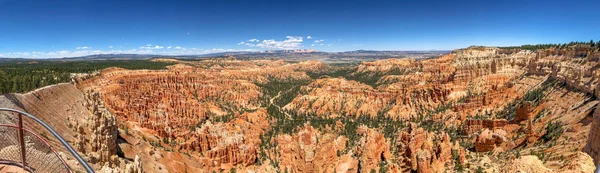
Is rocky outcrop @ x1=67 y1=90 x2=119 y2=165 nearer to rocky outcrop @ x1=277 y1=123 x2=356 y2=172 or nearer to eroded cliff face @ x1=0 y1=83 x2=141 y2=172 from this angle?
eroded cliff face @ x1=0 y1=83 x2=141 y2=172

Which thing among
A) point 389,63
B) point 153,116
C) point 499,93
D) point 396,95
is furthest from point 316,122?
point 389,63

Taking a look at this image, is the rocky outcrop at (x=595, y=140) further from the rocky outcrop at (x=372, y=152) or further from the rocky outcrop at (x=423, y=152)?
the rocky outcrop at (x=372, y=152)

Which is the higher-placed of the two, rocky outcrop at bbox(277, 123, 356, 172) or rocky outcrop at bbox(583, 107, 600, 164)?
rocky outcrop at bbox(583, 107, 600, 164)

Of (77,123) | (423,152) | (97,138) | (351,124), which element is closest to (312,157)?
(423,152)

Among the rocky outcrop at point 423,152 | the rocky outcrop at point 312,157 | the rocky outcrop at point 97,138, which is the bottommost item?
the rocky outcrop at point 312,157

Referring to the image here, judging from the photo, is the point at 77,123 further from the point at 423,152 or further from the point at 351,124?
the point at 351,124

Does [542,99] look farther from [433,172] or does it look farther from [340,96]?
[340,96]

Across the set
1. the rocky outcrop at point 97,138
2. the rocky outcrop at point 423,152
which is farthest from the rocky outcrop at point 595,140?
the rocky outcrop at point 97,138

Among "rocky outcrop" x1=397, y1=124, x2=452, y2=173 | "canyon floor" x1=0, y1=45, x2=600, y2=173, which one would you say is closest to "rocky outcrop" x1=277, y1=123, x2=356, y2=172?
"canyon floor" x1=0, y1=45, x2=600, y2=173
